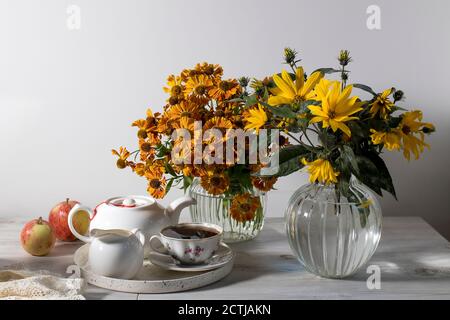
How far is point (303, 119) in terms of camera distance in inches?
43.3

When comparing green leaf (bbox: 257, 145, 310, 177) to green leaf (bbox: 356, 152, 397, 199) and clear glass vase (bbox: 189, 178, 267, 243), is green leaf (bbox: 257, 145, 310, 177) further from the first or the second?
clear glass vase (bbox: 189, 178, 267, 243)

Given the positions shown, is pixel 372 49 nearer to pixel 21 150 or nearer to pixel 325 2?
pixel 325 2

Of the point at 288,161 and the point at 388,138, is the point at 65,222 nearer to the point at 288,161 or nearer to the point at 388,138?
the point at 288,161

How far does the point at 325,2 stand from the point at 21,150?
0.91 m

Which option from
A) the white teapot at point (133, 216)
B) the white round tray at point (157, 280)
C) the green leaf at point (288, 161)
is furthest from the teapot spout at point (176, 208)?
the green leaf at point (288, 161)

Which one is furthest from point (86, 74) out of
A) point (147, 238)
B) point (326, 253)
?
point (326, 253)

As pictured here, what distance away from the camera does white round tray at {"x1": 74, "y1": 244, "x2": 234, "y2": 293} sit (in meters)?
1.13

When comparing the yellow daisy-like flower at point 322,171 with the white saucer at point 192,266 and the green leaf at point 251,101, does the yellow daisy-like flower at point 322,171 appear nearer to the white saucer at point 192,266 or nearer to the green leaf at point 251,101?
the green leaf at point 251,101

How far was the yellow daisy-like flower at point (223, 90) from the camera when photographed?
1281 mm

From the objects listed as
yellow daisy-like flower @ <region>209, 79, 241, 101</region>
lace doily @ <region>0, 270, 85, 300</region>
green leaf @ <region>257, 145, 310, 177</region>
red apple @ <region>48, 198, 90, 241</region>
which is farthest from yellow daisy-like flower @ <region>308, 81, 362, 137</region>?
red apple @ <region>48, 198, 90, 241</region>

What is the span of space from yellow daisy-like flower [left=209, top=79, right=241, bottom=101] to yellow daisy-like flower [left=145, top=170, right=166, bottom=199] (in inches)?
7.9

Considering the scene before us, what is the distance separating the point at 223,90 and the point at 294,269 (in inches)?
15.6

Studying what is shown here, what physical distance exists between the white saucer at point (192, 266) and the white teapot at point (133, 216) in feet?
0.13

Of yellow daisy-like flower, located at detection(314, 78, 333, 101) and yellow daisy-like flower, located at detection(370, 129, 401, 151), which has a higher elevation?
yellow daisy-like flower, located at detection(314, 78, 333, 101)
